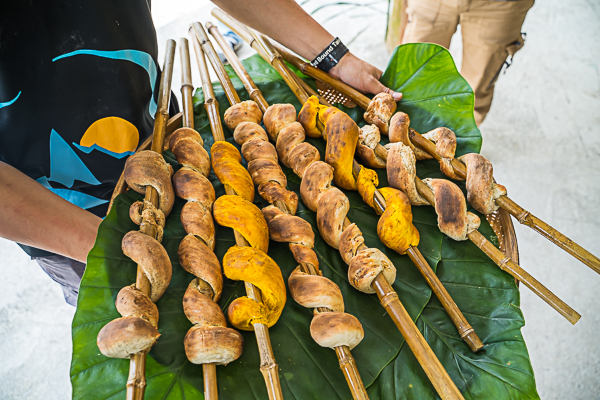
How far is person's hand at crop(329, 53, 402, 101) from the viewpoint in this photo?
3.22ft

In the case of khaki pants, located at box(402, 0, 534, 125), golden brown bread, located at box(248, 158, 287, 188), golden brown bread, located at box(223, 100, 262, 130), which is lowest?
golden brown bread, located at box(248, 158, 287, 188)

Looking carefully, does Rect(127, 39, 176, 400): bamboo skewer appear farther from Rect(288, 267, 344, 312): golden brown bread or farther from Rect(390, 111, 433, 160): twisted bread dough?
Rect(390, 111, 433, 160): twisted bread dough

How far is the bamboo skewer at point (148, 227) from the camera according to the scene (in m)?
0.45

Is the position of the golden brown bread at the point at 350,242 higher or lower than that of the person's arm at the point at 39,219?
higher

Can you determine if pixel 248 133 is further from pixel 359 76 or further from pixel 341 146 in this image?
pixel 359 76

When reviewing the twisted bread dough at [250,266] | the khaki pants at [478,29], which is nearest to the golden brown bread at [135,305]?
the twisted bread dough at [250,266]

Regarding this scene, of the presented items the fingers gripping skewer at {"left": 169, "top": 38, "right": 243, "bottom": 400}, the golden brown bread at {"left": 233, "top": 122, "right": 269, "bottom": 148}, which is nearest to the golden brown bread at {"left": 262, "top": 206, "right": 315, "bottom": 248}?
the fingers gripping skewer at {"left": 169, "top": 38, "right": 243, "bottom": 400}

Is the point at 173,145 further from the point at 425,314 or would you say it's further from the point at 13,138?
the point at 425,314

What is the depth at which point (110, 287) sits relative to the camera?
1.84 ft

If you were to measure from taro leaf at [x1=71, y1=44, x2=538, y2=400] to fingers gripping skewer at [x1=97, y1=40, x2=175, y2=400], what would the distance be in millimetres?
37

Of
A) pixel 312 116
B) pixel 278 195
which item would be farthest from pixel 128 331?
pixel 312 116

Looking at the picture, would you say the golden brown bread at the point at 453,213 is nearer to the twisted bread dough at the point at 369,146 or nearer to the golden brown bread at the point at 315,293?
the twisted bread dough at the point at 369,146

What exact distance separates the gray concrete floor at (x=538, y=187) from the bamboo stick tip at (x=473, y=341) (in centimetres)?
110

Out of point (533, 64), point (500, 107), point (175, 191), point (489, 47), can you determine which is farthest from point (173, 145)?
point (533, 64)
